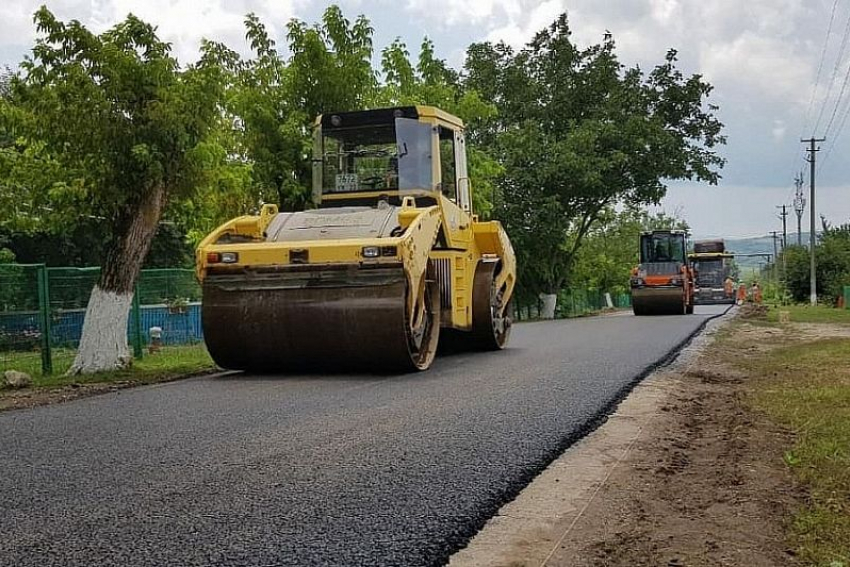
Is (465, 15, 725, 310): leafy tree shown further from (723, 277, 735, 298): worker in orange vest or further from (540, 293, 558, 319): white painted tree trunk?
(723, 277, 735, 298): worker in orange vest

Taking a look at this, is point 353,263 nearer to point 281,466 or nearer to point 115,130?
point 115,130

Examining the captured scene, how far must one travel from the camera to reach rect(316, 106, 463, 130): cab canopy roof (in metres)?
10.7

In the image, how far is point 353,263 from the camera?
8.59 metres

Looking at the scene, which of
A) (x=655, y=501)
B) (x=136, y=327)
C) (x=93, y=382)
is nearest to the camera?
(x=655, y=501)

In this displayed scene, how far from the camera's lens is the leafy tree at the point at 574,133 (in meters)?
27.4

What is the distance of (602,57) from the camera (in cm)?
2895

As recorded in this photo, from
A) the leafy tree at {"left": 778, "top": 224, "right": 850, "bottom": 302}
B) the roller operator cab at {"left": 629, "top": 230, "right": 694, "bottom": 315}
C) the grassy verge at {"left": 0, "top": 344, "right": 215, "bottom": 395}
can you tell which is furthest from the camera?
the leafy tree at {"left": 778, "top": 224, "right": 850, "bottom": 302}

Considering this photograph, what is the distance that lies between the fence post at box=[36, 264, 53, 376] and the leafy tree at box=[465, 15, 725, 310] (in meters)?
17.9

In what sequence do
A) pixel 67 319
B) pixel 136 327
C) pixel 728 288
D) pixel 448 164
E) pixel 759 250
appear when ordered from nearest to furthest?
pixel 448 164, pixel 67 319, pixel 136 327, pixel 728 288, pixel 759 250

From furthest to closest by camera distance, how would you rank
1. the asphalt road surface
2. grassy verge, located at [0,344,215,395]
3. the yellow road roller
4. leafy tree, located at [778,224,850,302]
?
leafy tree, located at [778,224,850,302]
grassy verge, located at [0,344,215,395]
the yellow road roller
the asphalt road surface

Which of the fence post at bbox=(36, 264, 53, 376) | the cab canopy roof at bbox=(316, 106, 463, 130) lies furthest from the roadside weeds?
the cab canopy roof at bbox=(316, 106, 463, 130)

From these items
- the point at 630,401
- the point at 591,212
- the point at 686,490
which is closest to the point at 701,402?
the point at 630,401

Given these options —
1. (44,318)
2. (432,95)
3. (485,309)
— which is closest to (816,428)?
(485,309)

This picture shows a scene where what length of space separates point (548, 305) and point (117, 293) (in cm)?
2174
